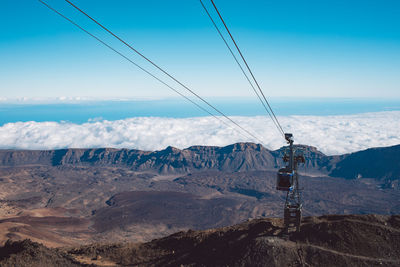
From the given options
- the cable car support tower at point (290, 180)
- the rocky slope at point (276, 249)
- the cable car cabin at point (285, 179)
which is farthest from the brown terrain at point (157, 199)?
the cable car cabin at point (285, 179)

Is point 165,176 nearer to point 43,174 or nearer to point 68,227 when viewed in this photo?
point 43,174

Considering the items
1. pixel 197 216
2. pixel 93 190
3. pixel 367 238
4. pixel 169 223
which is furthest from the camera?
pixel 93 190

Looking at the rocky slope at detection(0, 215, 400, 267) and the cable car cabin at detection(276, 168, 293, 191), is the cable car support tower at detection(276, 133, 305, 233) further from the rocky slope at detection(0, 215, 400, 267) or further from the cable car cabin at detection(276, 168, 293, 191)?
the rocky slope at detection(0, 215, 400, 267)

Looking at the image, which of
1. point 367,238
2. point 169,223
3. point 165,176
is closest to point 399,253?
point 367,238

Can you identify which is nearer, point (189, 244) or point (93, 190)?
point (189, 244)

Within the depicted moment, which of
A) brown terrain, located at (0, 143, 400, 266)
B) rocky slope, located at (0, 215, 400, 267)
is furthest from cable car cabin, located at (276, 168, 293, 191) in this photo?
brown terrain, located at (0, 143, 400, 266)

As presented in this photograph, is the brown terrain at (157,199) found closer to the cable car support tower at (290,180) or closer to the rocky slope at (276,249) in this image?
the rocky slope at (276,249)

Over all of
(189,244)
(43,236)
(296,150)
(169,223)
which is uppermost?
(296,150)

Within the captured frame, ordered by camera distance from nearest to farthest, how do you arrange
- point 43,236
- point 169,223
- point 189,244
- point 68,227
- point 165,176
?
point 189,244 < point 43,236 < point 68,227 < point 169,223 < point 165,176
